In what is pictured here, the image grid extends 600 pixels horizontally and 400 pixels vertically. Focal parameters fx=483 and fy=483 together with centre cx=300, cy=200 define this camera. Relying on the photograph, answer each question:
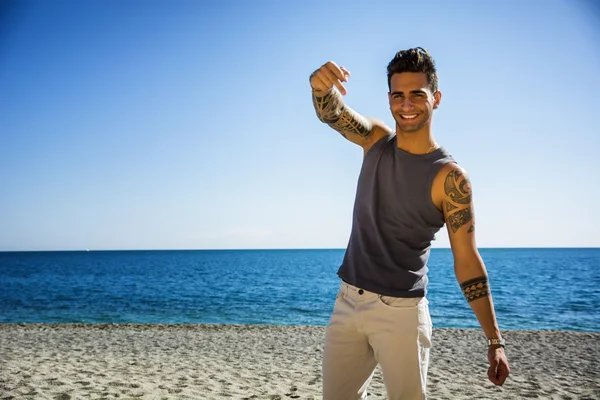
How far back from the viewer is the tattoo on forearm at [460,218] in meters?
2.41

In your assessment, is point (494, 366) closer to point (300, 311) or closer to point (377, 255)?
point (377, 255)

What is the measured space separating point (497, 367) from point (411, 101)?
1364 millimetres

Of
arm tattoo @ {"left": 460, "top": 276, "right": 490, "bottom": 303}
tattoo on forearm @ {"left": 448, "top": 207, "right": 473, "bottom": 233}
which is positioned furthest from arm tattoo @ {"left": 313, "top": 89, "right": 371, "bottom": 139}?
arm tattoo @ {"left": 460, "top": 276, "right": 490, "bottom": 303}

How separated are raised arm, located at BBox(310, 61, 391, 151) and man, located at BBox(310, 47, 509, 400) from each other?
0.01 metres

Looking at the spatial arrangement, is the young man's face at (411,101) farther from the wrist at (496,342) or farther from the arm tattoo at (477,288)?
the wrist at (496,342)

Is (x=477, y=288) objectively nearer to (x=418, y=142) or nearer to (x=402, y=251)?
(x=402, y=251)

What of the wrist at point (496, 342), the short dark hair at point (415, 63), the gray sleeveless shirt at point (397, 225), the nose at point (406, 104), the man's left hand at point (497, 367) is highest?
the short dark hair at point (415, 63)

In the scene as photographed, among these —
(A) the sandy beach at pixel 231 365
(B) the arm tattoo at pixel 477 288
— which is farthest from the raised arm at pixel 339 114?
(A) the sandy beach at pixel 231 365

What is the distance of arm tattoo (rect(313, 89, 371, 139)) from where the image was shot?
2.80m

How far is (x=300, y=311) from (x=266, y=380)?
17386 mm

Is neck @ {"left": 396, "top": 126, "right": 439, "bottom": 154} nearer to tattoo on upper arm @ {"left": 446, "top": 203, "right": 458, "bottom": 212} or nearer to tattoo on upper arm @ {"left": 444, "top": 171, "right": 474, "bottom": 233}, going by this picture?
tattoo on upper arm @ {"left": 444, "top": 171, "right": 474, "bottom": 233}

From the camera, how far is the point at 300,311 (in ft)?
82.7

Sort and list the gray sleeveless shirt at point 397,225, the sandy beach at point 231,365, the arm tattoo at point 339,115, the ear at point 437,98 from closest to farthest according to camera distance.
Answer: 1. the gray sleeveless shirt at point 397,225
2. the ear at point 437,98
3. the arm tattoo at point 339,115
4. the sandy beach at point 231,365

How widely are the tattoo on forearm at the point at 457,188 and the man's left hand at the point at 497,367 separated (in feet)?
2.38
